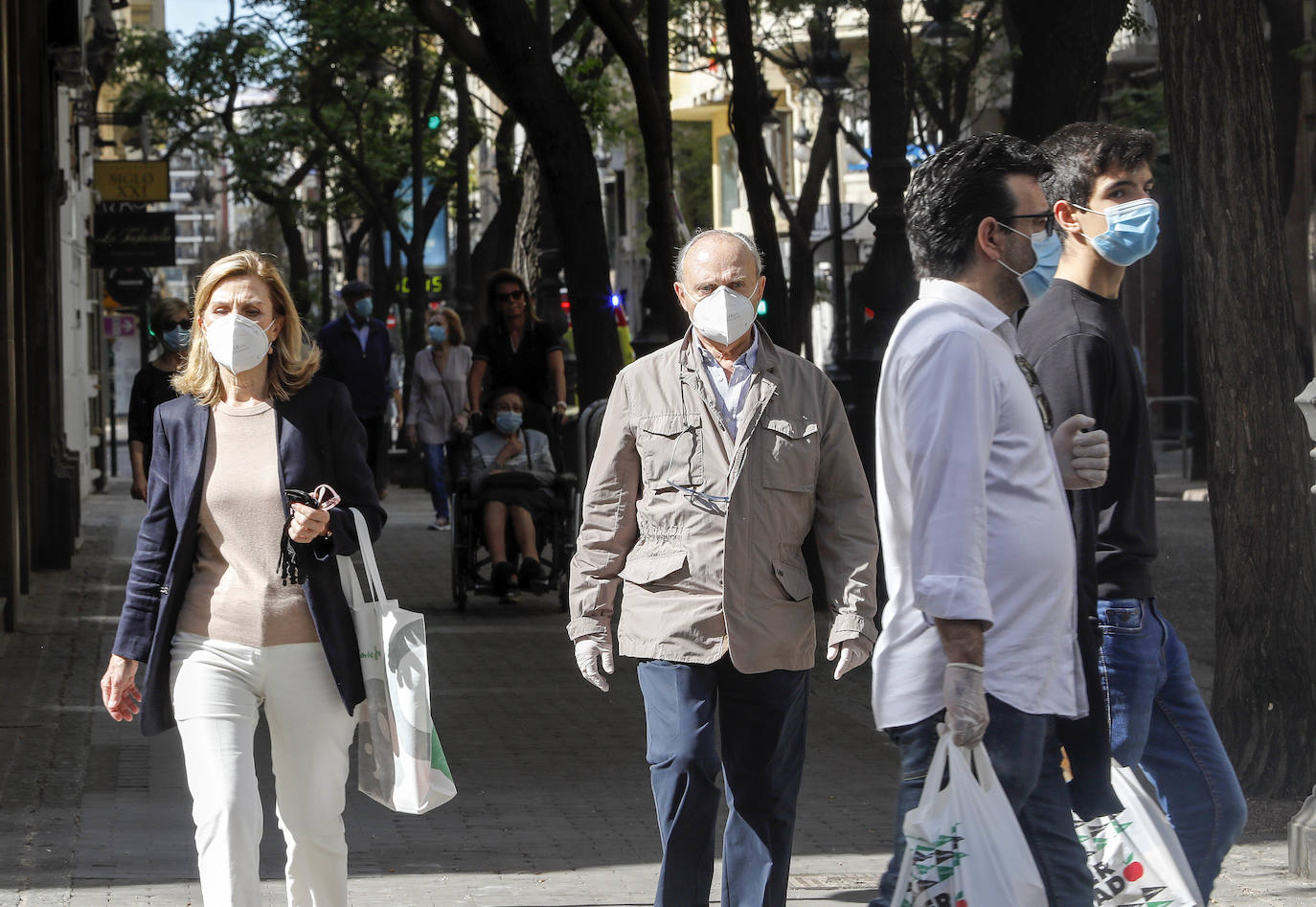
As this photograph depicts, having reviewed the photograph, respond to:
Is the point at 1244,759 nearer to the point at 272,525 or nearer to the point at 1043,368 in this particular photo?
the point at 1043,368

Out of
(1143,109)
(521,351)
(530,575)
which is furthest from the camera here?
(1143,109)

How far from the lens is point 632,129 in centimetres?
3912

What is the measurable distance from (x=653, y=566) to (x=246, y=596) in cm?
94

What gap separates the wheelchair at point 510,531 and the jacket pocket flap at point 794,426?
774 cm

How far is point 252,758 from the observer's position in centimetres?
483

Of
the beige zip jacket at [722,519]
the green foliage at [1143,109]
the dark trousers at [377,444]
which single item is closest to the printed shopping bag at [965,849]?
the beige zip jacket at [722,519]

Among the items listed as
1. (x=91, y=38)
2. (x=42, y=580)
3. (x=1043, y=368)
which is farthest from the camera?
(x=91, y=38)

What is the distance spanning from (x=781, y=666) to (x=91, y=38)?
20306 mm

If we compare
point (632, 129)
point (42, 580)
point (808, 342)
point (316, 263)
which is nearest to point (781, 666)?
point (42, 580)

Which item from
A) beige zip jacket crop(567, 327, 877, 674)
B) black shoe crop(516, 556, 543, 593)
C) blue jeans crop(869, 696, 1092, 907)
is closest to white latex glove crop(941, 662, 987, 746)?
blue jeans crop(869, 696, 1092, 907)

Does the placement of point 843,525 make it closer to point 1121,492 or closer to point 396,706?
point 1121,492

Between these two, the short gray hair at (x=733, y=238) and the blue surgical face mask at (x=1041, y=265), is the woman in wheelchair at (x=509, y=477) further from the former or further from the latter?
the blue surgical face mask at (x=1041, y=265)

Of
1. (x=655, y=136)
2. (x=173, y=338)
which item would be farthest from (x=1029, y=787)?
(x=655, y=136)

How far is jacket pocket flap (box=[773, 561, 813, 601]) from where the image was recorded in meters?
4.95
